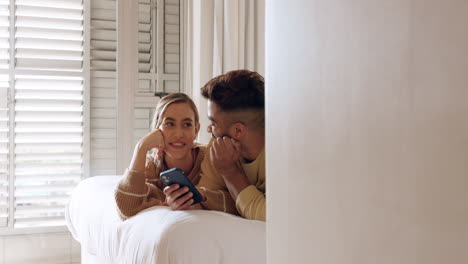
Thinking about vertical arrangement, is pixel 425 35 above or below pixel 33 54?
below

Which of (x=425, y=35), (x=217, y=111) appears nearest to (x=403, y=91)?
Result: (x=425, y=35)

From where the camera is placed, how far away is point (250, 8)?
6.32ft

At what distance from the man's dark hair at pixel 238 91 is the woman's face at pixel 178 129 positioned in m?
0.25

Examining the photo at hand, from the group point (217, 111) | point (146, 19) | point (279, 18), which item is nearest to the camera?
point (279, 18)

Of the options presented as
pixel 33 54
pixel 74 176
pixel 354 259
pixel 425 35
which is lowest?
pixel 74 176

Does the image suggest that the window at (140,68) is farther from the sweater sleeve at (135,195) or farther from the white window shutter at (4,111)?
the sweater sleeve at (135,195)

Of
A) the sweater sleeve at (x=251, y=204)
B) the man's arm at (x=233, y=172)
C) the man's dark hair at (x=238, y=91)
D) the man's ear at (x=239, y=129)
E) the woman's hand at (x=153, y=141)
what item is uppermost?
the man's dark hair at (x=238, y=91)

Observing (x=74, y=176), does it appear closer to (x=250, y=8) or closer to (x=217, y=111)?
(x=250, y=8)

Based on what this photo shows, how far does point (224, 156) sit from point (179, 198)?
5.7 inches

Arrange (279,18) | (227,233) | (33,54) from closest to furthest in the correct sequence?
(279,18), (227,233), (33,54)

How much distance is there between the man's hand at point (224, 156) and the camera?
3.88 ft

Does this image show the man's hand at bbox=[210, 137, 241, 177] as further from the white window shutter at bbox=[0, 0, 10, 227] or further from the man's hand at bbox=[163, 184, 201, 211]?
the white window shutter at bbox=[0, 0, 10, 227]

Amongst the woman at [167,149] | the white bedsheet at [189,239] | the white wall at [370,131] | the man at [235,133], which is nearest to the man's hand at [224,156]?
the man at [235,133]

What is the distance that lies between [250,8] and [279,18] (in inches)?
63.2
